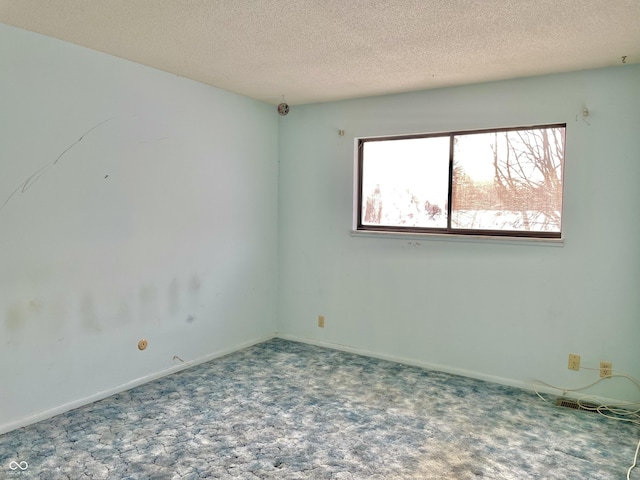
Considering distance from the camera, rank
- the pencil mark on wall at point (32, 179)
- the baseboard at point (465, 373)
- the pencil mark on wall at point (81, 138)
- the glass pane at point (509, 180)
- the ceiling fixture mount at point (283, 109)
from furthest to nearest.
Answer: the ceiling fixture mount at point (283, 109) < the glass pane at point (509, 180) < the baseboard at point (465, 373) < the pencil mark on wall at point (81, 138) < the pencil mark on wall at point (32, 179)

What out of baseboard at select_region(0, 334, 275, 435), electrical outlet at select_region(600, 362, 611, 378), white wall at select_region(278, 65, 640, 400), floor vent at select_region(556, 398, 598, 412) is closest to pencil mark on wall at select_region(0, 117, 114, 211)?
baseboard at select_region(0, 334, 275, 435)

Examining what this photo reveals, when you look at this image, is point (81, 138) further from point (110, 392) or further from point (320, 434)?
point (320, 434)

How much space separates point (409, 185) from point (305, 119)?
4.01 feet

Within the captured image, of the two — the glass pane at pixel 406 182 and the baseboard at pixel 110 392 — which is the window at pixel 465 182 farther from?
the baseboard at pixel 110 392

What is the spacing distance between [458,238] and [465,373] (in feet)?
3.58

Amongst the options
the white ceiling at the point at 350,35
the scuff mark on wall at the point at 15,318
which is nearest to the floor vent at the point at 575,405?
the white ceiling at the point at 350,35

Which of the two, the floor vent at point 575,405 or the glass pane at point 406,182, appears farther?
the glass pane at point 406,182

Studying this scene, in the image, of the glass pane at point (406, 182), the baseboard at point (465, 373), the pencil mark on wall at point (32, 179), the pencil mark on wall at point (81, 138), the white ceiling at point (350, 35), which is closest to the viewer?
the white ceiling at point (350, 35)

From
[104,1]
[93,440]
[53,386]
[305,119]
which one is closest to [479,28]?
[104,1]

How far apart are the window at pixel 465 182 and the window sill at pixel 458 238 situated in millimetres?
79

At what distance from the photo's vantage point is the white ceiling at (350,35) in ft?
7.32

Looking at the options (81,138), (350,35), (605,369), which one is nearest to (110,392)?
(81,138)

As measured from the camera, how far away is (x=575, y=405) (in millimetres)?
3094

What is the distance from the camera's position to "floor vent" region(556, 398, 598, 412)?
3.05 meters
